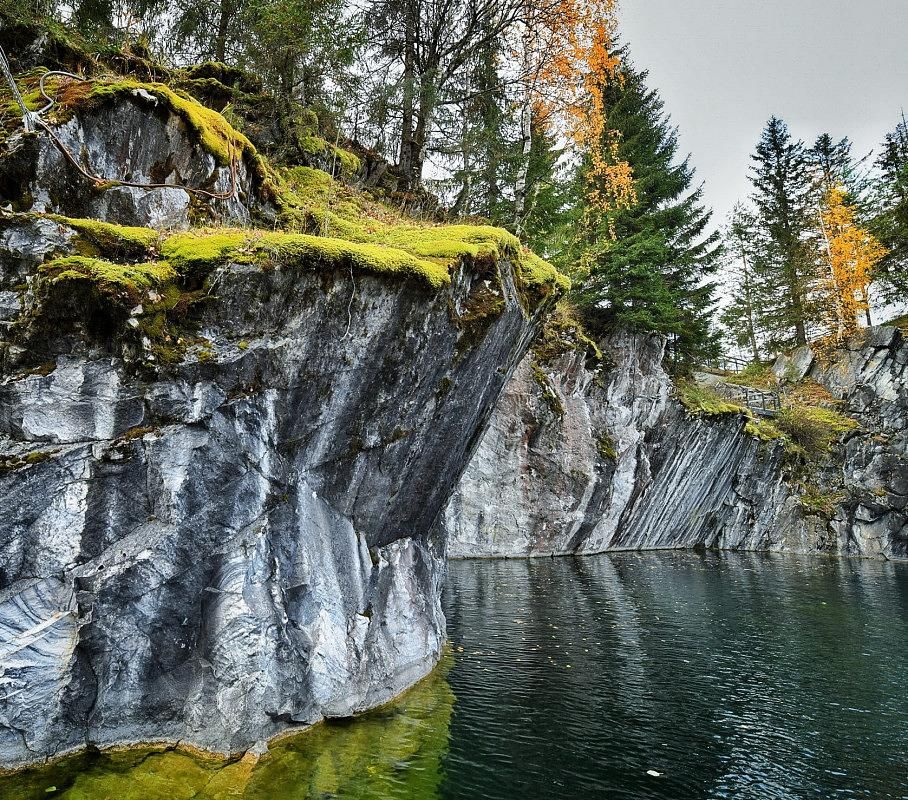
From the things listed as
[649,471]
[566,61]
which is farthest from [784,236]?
[566,61]

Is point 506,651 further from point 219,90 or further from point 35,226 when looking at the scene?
point 219,90

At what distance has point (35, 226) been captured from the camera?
22.9 ft

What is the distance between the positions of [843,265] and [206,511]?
128 feet

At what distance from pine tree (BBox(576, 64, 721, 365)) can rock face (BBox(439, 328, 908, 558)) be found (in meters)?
1.82

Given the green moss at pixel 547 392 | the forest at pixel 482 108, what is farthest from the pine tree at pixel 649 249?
the green moss at pixel 547 392

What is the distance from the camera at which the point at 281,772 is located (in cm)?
625

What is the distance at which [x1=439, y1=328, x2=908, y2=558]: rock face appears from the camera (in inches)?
985

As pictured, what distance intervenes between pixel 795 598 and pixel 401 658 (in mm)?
13796

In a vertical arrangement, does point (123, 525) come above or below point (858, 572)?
above

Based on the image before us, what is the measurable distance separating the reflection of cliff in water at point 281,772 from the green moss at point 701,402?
77.7ft

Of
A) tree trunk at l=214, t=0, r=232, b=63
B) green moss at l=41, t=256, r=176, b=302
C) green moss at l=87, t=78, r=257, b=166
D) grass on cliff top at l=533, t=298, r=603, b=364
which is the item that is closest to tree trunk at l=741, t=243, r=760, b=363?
grass on cliff top at l=533, t=298, r=603, b=364

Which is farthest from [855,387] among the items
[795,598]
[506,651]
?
[506,651]

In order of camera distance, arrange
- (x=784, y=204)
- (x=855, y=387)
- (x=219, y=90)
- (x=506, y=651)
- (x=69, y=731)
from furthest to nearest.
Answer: (x=784, y=204) < (x=855, y=387) < (x=219, y=90) < (x=506, y=651) < (x=69, y=731)

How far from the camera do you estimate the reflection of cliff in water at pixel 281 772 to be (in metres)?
5.62
